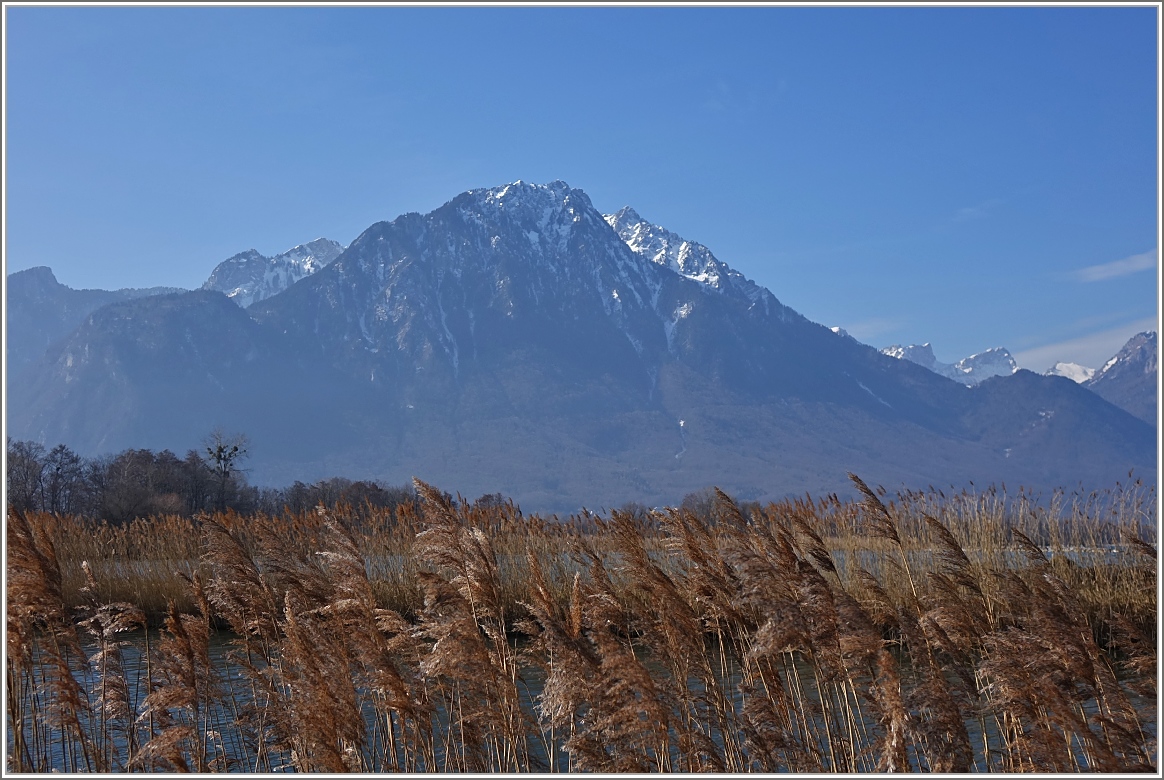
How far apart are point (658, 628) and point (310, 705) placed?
2.03m

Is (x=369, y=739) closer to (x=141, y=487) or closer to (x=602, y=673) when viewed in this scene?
(x=602, y=673)

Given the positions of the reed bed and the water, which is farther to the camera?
the water

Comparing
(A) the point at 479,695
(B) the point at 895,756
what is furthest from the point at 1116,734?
(A) the point at 479,695

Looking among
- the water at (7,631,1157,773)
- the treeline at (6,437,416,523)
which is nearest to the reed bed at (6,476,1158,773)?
the water at (7,631,1157,773)

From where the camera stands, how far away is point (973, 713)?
4527 millimetres

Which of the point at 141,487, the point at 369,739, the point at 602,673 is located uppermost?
the point at 141,487

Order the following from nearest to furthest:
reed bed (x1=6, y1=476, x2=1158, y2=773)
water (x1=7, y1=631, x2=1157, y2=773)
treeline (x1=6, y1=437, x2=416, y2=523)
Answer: reed bed (x1=6, y1=476, x2=1158, y2=773) → water (x1=7, y1=631, x2=1157, y2=773) → treeline (x1=6, y1=437, x2=416, y2=523)

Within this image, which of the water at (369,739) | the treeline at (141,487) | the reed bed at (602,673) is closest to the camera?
the reed bed at (602,673)

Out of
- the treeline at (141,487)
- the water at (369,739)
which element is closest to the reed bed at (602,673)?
the water at (369,739)

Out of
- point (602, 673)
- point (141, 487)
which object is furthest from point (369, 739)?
point (141, 487)

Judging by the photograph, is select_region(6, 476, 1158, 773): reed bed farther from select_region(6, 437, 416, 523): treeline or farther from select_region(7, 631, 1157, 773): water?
select_region(6, 437, 416, 523): treeline

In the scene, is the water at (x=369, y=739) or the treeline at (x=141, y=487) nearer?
the water at (x=369, y=739)

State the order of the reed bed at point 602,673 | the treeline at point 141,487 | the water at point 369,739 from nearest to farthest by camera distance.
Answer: the reed bed at point 602,673 → the water at point 369,739 → the treeline at point 141,487

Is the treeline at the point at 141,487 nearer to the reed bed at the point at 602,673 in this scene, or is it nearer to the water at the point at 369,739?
the water at the point at 369,739
